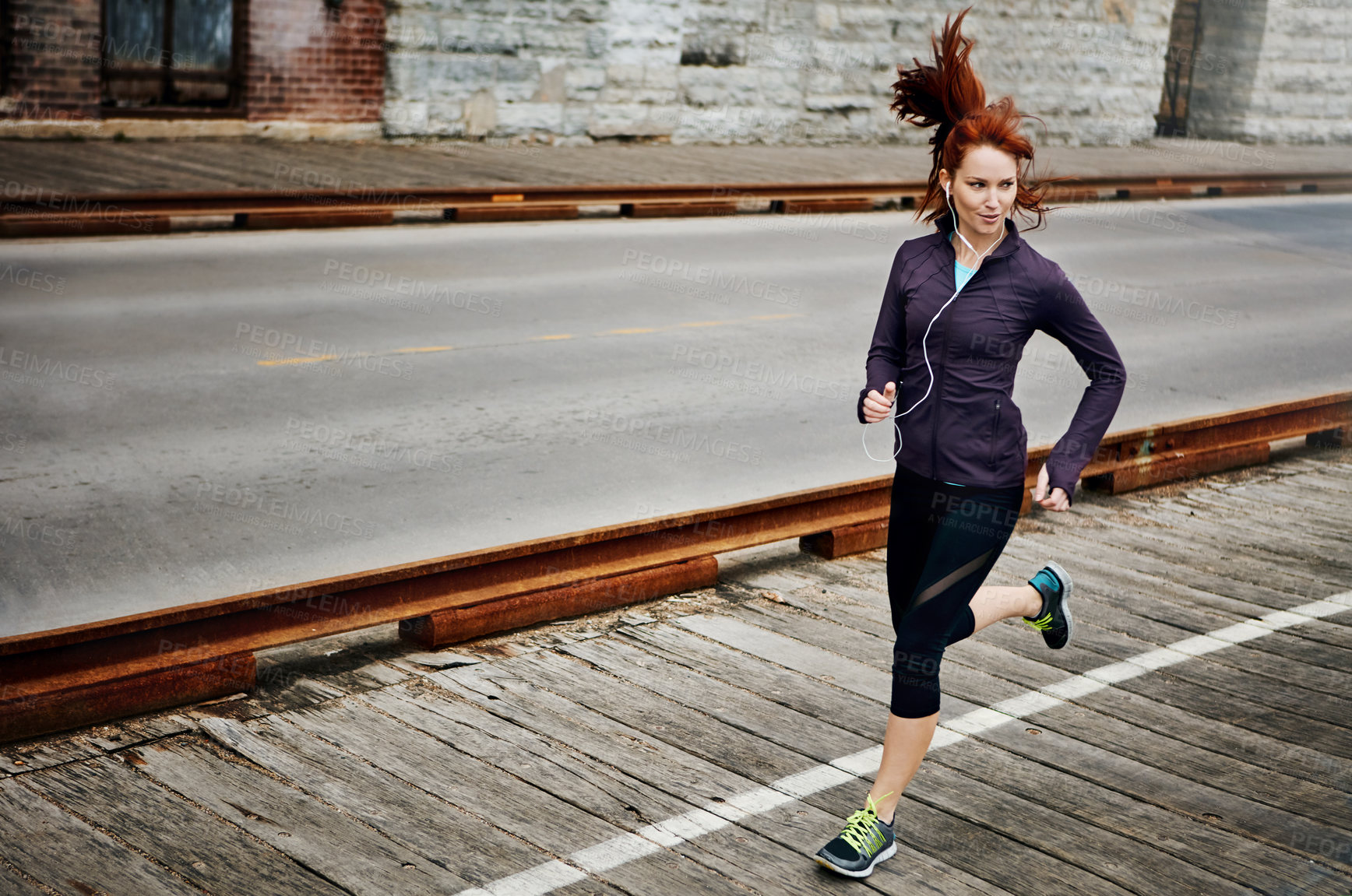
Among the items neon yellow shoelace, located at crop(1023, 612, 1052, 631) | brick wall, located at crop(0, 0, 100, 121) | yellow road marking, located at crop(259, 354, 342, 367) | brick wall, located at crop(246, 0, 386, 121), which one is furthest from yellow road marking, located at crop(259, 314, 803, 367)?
brick wall, located at crop(246, 0, 386, 121)

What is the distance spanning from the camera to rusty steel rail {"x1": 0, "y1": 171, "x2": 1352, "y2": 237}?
560 inches

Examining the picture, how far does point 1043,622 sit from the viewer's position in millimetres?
4684

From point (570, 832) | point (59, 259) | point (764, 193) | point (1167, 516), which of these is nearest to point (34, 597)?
point (570, 832)

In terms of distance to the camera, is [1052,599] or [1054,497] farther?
[1052,599]

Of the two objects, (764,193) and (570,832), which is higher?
(764,193)

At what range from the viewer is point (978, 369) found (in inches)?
155

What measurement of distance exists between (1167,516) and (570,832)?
4670 mm

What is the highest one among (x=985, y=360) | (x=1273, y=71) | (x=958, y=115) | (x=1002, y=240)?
(x=1273, y=71)

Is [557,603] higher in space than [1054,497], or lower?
lower

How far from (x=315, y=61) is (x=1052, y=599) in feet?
61.1

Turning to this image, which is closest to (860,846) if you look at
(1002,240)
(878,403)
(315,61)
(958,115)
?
(878,403)

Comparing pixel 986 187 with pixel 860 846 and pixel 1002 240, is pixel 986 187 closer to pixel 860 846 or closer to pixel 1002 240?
pixel 1002 240

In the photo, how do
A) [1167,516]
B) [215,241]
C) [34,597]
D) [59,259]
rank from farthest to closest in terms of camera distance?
[215,241] < [59,259] < [1167,516] < [34,597]

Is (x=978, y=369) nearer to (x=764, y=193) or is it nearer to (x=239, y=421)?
(x=239, y=421)
